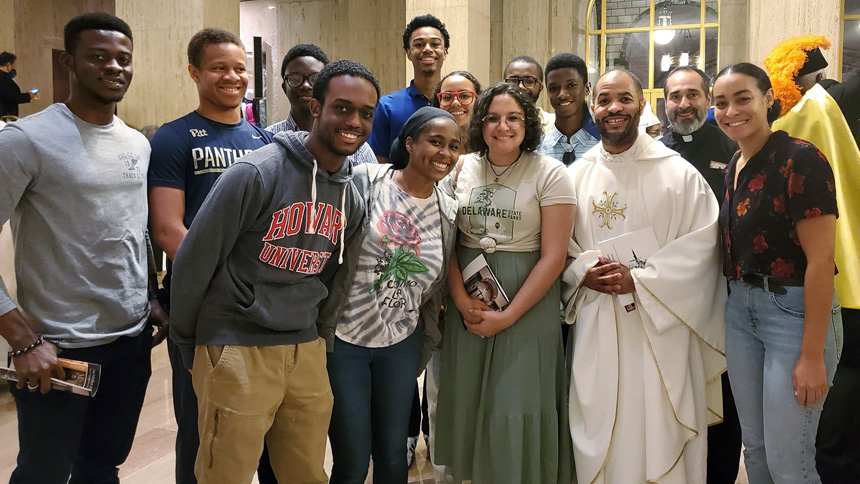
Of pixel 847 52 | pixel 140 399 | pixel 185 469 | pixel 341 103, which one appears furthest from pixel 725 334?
pixel 847 52

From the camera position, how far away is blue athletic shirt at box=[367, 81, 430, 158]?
3.96 metres

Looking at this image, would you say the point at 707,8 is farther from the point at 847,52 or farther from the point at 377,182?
the point at 377,182

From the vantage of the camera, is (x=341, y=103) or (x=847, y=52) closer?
(x=341, y=103)

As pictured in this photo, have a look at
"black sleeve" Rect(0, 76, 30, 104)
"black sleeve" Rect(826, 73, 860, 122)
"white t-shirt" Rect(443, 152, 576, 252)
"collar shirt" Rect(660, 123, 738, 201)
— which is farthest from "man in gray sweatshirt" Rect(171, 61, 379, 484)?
"black sleeve" Rect(0, 76, 30, 104)

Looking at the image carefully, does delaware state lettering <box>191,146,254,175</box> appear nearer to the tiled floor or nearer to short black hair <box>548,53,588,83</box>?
the tiled floor

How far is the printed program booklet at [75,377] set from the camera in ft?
7.58

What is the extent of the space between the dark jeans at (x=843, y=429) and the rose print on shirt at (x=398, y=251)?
227cm

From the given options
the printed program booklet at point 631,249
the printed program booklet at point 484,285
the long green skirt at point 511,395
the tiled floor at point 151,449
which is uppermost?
the printed program booklet at point 631,249

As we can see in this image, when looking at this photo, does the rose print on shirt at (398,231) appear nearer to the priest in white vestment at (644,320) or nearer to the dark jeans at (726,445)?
the priest in white vestment at (644,320)

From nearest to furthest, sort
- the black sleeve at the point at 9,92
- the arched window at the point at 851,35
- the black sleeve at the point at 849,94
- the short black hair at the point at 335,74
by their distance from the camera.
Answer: the short black hair at the point at 335,74, the black sleeve at the point at 849,94, the black sleeve at the point at 9,92, the arched window at the point at 851,35

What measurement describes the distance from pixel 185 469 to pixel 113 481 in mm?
405

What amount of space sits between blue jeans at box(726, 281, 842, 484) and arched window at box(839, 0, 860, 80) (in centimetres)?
958

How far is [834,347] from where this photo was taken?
2512mm

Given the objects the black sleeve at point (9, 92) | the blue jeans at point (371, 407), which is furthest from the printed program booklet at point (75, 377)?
the black sleeve at point (9, 92)
